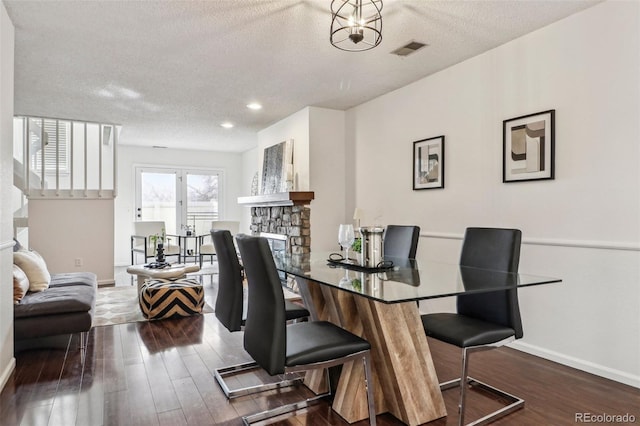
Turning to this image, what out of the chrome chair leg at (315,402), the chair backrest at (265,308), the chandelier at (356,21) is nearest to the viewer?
the chair backrest at (265,308)

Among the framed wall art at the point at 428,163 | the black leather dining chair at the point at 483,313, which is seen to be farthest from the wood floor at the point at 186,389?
the framed wall art at the point at 428,163

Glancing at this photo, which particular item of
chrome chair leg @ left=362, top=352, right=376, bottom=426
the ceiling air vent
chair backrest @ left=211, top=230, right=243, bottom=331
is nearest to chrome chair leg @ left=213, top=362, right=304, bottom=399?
chair backrest @ left=211, top=230, right=243, bottom=331

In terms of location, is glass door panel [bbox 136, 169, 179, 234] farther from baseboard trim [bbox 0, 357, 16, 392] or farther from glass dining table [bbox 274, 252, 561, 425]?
glass dining table [bbox 274, 252, 561, 425]

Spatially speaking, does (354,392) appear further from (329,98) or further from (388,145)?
(329,98)

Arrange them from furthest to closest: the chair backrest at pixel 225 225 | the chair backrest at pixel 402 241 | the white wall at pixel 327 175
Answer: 1. the chair backrest at pixel 225 225
2. the white wall at pixel 327 175
3. the chair backrest at pixel 402 241

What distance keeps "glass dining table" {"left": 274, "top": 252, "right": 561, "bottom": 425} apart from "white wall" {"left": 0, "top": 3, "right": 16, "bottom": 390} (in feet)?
6.16

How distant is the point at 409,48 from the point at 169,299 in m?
3.29

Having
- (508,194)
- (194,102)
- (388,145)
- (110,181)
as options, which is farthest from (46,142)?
(508,194)

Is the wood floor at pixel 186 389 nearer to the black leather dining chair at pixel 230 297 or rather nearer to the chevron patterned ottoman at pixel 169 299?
the black leather dining chair at pixel 230 297

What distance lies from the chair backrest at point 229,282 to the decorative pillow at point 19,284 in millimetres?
1653

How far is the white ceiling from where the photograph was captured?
2707mm

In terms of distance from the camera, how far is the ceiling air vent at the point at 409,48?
3.25 meters

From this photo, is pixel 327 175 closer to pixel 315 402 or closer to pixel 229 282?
pixel 229 282

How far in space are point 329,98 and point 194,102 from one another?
161cm
